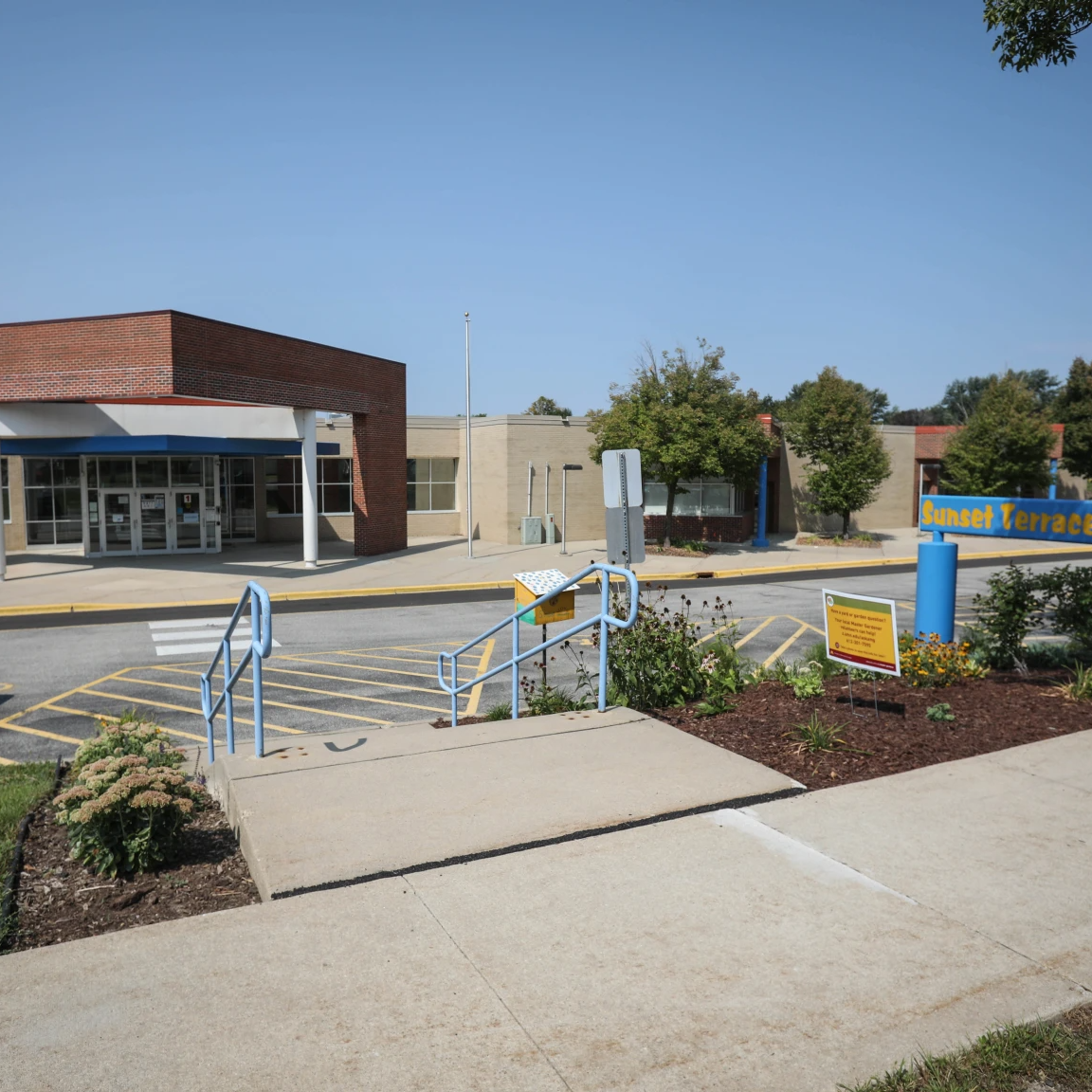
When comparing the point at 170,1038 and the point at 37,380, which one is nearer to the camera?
the point at 170,1038

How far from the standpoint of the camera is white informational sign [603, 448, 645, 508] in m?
9.72

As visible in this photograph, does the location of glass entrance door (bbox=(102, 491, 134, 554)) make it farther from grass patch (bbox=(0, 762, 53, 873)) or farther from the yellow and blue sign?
the yellow and blue sign

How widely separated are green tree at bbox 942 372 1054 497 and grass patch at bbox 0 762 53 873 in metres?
35.3

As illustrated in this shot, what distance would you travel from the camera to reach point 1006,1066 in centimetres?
338

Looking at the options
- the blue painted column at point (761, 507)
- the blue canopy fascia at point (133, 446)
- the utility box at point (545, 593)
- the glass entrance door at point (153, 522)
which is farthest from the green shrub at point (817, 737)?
the glass entrance door at point (153, 522)

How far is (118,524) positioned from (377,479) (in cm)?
806

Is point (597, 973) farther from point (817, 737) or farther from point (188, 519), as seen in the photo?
point (188, 519)

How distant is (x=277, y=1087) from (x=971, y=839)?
152 inches

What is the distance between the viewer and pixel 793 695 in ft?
27.8

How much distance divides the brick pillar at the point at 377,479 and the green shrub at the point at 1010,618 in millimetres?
20253

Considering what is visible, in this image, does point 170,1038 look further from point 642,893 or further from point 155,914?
point 642,893

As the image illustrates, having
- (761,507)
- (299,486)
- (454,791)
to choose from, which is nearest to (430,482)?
(299,486)

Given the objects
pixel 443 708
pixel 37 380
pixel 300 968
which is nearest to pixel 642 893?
pixel 300 968

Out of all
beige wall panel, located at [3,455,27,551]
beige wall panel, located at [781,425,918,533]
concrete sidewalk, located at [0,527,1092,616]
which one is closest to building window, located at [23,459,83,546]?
beige wall panel, located at [3,455,27,551]
